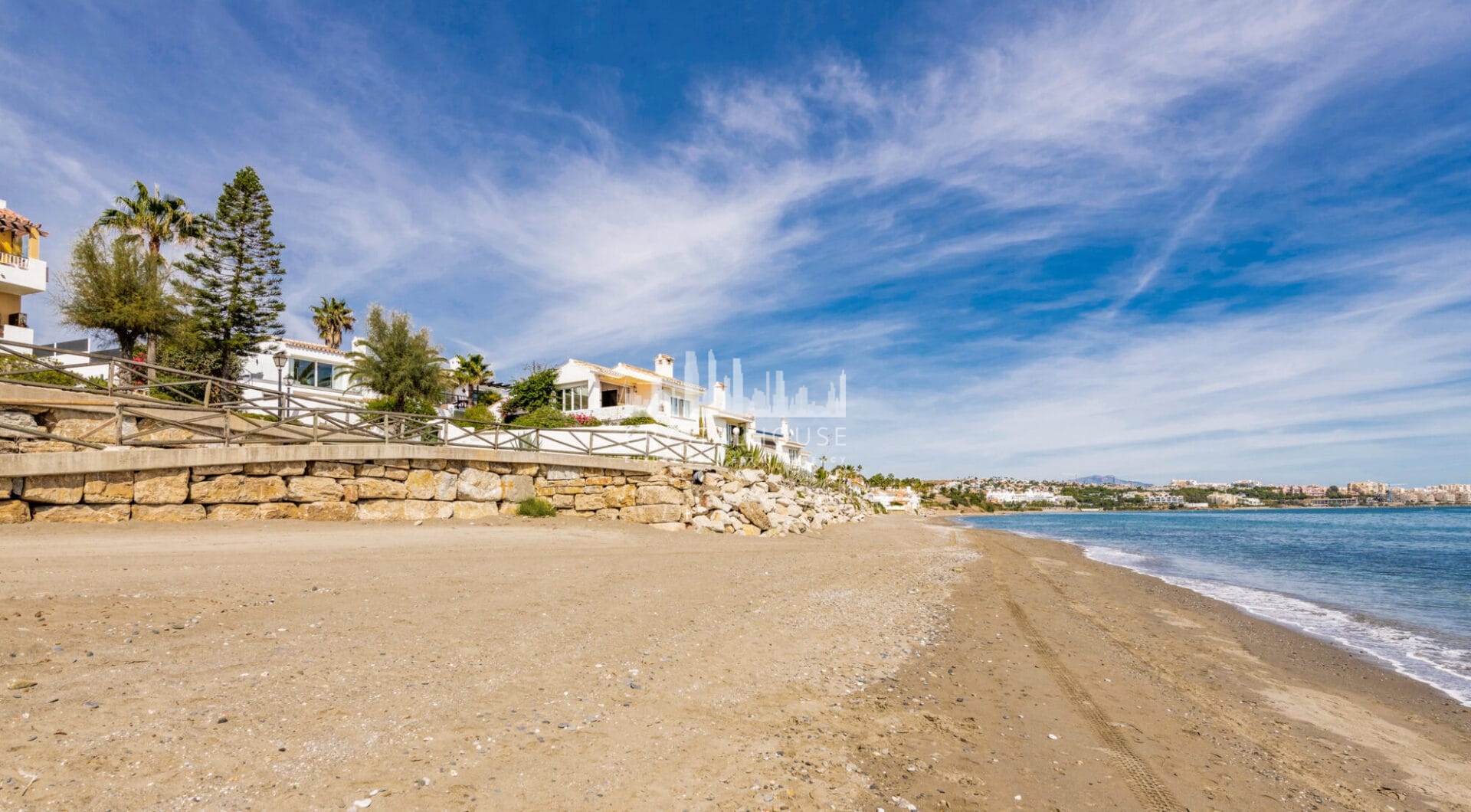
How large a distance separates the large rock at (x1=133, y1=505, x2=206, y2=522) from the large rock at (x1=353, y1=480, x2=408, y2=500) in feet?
9.22

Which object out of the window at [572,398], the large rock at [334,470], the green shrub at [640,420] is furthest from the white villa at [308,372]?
the large rock at [334,470]

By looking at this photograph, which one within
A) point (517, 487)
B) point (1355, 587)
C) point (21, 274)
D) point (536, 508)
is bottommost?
point (1355, 587)

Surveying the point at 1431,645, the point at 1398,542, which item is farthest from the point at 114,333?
the point at 1398,542

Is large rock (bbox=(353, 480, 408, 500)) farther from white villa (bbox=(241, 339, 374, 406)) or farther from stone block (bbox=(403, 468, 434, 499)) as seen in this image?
white villa (bbox=(241, 339, 374, 406))

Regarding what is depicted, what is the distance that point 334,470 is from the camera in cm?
1398

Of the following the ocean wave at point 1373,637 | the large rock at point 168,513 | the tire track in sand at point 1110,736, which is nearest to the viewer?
the tire track in sand at point 1110,736

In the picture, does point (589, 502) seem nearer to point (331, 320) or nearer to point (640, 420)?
point (640, 420)

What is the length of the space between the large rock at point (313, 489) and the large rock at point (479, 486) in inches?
103

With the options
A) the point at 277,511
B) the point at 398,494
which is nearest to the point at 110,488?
the point at 277,511

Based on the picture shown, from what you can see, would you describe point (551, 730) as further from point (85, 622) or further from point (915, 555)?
point (915, 555)

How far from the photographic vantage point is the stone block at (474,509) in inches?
617

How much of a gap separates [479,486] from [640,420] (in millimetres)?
21071

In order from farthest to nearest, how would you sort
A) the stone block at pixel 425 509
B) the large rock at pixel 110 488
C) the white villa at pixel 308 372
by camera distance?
the white villa at pixel 308 372 → the stone block at pixel 425 509 → the large rock at pixel 110 488

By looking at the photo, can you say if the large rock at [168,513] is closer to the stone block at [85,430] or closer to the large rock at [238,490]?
the large rock at [238,490]
